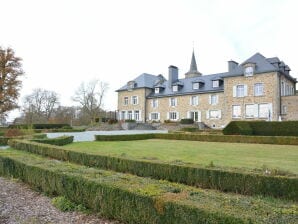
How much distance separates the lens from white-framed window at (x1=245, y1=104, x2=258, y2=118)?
29.2m

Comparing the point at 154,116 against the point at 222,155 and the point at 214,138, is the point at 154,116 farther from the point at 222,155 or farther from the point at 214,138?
the point at 222,155

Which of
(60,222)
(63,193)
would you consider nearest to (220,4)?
(63,193)

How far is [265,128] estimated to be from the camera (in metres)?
19.1

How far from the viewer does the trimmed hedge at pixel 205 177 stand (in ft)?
17.1

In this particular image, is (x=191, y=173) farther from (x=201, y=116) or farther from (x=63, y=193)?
(x=201, y=116)

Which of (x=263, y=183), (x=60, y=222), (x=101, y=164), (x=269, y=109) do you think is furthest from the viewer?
(x=269, y=109)

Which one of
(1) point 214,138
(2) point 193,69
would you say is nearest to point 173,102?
(2) point 193,69

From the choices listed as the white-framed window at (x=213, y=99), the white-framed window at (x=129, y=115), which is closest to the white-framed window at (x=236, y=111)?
the white-framed window at (x=213, y=99)

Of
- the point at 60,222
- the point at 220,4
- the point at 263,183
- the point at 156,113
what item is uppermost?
the point at 220,4

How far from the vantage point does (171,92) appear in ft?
124

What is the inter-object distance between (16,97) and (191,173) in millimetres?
29415

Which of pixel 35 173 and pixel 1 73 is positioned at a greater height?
pixel 1 73

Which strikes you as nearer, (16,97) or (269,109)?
(269,109)

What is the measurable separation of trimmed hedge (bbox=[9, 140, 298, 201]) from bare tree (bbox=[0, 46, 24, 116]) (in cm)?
2510
